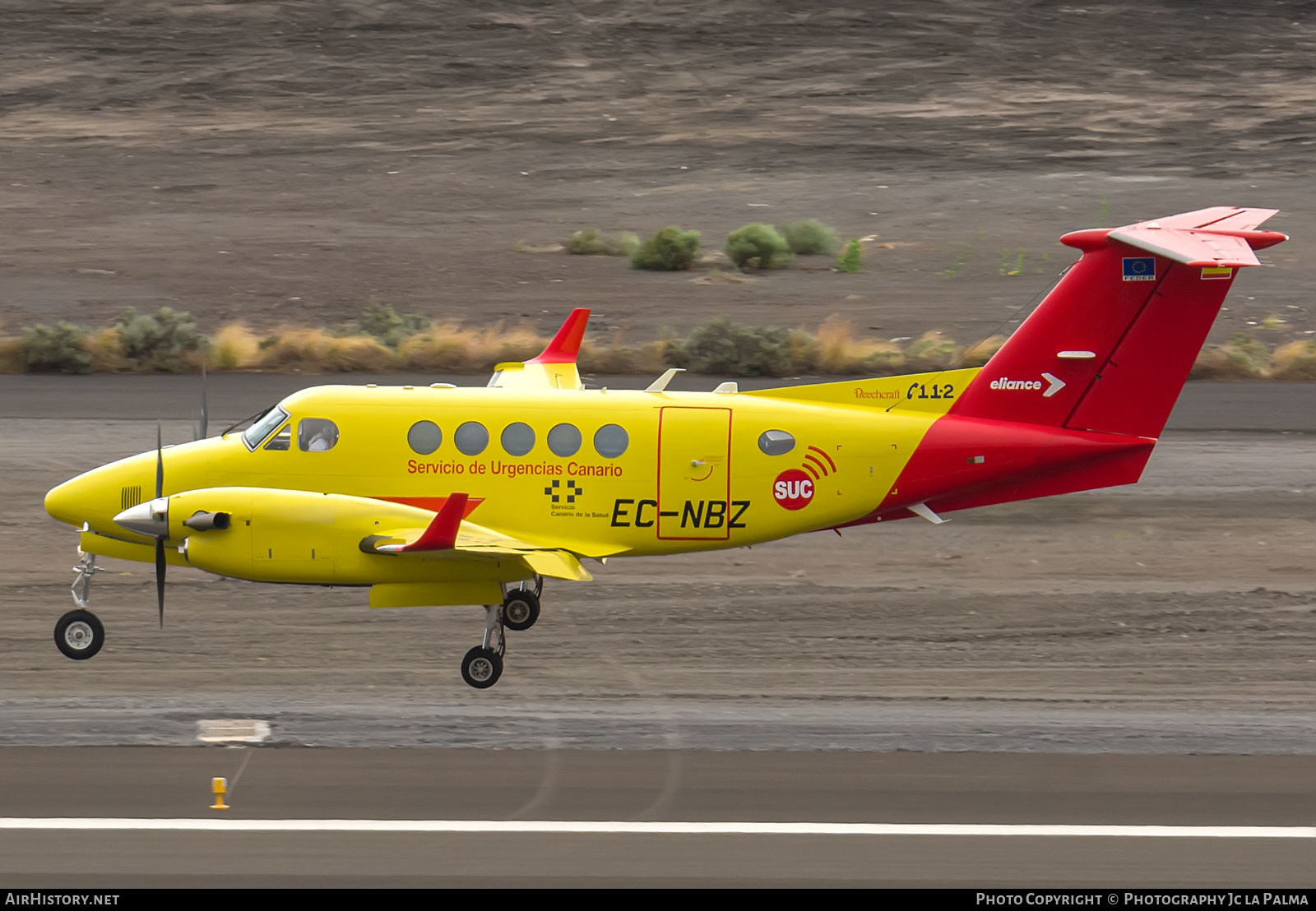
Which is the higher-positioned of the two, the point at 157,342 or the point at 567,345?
the point at 567,345

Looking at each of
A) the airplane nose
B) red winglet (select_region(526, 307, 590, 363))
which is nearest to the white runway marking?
the airplane nose

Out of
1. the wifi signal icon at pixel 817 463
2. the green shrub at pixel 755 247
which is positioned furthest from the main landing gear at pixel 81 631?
the green shrub at pixel 755 247

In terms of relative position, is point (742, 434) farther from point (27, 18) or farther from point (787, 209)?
point (27, 18)

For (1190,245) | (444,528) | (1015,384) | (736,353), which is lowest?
(736,353)

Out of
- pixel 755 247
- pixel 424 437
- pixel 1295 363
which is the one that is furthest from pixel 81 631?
pixel 755 247

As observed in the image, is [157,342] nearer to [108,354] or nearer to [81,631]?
[108,354]

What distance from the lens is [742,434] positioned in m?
17.8

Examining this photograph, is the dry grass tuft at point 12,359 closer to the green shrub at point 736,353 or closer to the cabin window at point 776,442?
the green shrub at point 736,353

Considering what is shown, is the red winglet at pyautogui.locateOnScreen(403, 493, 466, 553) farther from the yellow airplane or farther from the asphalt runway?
the asphalt runway

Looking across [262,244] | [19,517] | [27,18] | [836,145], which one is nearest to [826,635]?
[19,517]

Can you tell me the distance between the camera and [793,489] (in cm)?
1797

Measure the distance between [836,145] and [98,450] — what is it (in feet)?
121

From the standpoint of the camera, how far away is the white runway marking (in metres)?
13.3

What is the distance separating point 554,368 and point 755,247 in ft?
78.2
